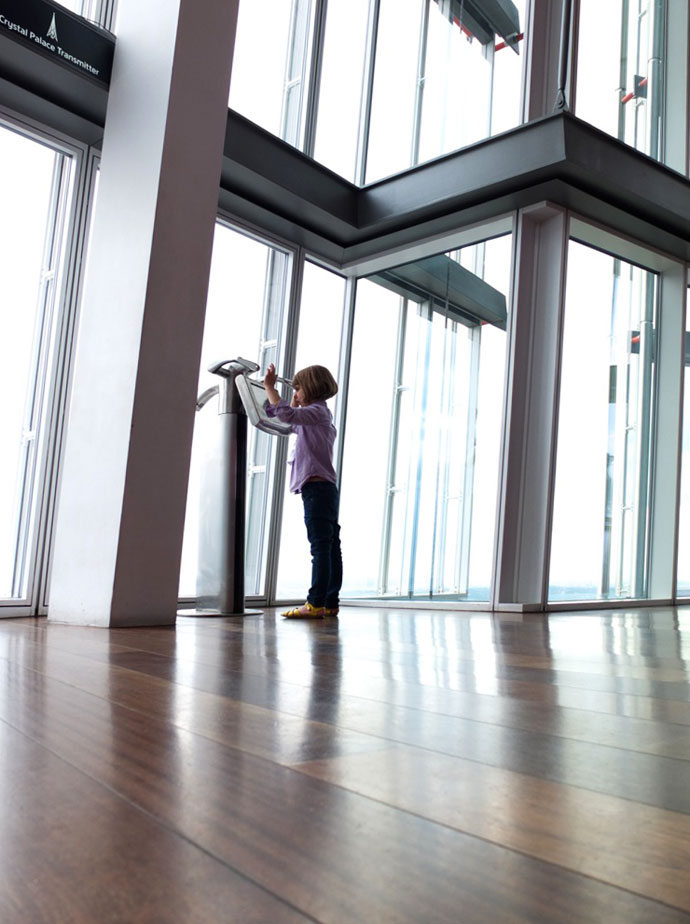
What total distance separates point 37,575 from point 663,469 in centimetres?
435

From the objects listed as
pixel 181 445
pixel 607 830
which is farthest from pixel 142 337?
pixel 607 830

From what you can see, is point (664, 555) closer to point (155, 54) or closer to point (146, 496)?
point (146, 496)

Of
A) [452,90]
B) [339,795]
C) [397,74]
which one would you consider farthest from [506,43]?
[339,795]

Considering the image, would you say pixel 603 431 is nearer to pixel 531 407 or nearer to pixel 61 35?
pixel 531 407

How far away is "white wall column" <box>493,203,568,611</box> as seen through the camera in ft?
16.7

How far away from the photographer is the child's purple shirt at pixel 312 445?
4.12 m

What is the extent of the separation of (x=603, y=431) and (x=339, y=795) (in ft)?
17.0

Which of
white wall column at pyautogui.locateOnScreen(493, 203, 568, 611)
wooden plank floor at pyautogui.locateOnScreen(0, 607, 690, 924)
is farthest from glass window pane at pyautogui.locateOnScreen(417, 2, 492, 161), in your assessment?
wooden plank floor at pyautogui.locateOnScreen(0, 607, 690, 924)

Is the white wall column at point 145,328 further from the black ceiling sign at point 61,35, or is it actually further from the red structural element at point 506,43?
the red structural element at point 506,43

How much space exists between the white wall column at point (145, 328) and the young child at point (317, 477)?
77cm

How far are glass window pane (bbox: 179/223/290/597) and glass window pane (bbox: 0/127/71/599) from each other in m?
1.03

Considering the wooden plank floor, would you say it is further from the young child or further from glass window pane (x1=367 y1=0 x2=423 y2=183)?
glass window pane (x1=367 y1=0 x2=423 y2=183)

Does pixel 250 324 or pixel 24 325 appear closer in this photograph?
pixel 24 325

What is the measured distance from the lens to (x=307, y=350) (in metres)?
5.59
